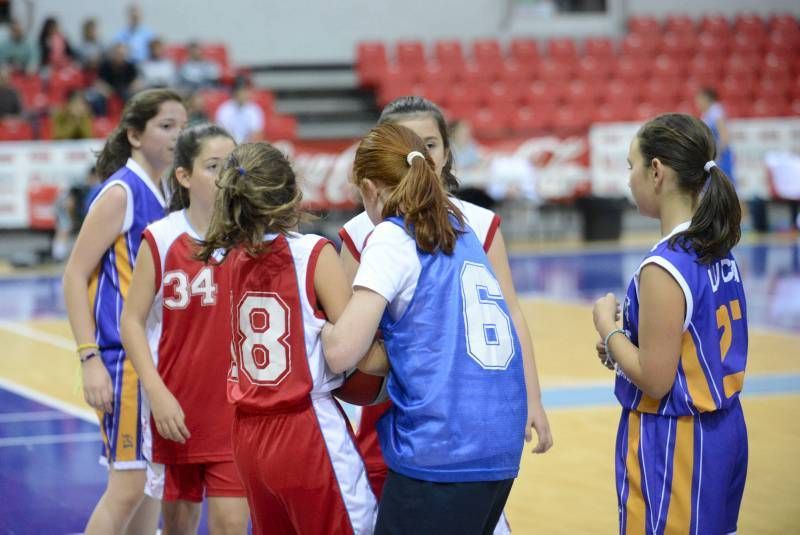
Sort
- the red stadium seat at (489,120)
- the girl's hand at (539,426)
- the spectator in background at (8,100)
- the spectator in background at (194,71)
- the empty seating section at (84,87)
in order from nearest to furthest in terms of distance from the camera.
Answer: the girl's hand at (539,426), the spectator in background at (8,100), the empty seating section at (84,87), the spectator in background at (194,71), the red stadium seat at (489,120)

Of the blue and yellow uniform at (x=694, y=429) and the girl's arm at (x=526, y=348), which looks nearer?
the blue and yellow uniform at (x=694, y=429)

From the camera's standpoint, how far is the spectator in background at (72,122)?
15484mm

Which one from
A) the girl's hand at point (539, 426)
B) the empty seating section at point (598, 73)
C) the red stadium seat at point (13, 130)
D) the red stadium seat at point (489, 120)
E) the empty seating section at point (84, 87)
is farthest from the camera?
the empty seating section at point (598, 73)

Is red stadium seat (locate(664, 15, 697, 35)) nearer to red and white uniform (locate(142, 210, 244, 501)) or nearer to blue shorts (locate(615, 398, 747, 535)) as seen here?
red and white uniform (locate(142, 210, 244, 501))

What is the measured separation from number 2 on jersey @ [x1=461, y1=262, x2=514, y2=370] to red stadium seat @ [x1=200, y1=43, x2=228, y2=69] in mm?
16342

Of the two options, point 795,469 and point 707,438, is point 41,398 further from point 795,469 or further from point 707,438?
point 707,438

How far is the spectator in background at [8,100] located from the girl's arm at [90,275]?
42.1 feet

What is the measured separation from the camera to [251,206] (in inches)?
115

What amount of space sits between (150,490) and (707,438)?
168 cm

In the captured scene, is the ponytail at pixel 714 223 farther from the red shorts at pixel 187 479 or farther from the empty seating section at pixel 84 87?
the empty seating section at pixel 84 87

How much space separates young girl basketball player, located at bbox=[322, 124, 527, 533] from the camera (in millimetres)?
2668

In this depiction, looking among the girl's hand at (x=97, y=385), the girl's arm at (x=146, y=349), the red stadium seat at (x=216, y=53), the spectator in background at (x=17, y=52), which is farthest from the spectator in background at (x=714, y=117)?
the girl's arm at (x=146, y=349)

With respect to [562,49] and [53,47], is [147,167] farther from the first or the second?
A: [562,49]

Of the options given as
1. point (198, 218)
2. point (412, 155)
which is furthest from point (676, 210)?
point (198, 218)
